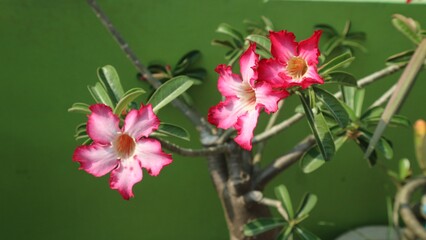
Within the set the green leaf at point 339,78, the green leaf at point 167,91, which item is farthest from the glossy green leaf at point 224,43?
the green leaf at point 339,78

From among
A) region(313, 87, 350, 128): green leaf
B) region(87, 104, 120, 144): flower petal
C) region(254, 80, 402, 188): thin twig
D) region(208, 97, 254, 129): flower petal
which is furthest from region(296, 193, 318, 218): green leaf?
region(87, 104, 120, 144): flower petal

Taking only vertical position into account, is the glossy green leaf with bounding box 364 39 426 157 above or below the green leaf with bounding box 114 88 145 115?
below

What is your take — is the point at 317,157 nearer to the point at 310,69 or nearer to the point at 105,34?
the point at 310,69

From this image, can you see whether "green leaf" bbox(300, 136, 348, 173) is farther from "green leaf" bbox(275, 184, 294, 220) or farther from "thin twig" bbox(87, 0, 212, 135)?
"thin twig" bbox(87, 0, 212, 135)

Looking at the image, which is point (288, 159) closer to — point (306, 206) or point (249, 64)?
point (306, 206)

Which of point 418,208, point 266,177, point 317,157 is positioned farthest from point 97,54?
point 418,208

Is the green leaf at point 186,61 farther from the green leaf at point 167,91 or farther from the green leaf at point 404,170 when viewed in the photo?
the green leaf at point 404,170

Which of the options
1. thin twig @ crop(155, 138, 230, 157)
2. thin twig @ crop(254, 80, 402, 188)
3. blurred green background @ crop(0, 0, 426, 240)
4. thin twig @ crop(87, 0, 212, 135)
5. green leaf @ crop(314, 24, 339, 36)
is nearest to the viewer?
thin twig @ crop(155, 138, 230, 157)

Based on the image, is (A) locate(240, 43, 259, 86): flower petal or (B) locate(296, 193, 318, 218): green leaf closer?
(A) locate(240, 43, 259, 86): flower petal
